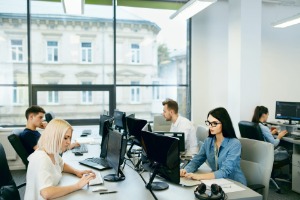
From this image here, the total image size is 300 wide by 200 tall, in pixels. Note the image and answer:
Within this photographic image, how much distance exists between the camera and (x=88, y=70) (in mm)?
5414

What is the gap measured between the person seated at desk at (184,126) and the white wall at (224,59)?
227 centimetres

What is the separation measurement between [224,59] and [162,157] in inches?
165

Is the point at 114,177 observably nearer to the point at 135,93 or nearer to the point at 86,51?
the point at 135,93

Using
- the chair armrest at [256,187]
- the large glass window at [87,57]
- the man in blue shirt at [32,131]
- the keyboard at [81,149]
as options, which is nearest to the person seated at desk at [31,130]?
the man in blue shirt at [32,131]

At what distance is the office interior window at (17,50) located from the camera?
200 inches

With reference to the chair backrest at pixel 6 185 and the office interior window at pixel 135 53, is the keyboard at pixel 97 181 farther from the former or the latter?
the office interior window at pixel 135 53

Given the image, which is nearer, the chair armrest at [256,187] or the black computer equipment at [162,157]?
the black computer equipment at [162,157]

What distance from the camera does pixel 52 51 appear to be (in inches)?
207

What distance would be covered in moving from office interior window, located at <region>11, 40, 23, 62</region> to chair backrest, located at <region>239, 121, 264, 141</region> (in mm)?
4110

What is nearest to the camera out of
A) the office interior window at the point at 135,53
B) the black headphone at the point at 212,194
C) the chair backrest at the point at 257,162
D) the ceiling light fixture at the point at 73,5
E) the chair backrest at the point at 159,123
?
the black headphone at the point at 212,194

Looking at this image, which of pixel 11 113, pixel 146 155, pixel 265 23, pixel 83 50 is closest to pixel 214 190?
pixel 146 155

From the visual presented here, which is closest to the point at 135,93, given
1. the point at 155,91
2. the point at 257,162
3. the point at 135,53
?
the point at 155,91

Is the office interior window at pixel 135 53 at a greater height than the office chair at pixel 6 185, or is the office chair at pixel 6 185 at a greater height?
the office interior window at pixel 135 53

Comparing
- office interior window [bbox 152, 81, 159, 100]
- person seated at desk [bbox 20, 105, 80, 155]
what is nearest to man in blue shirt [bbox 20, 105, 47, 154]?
person seated at desk [bbox 20, 105, 80, 155]
